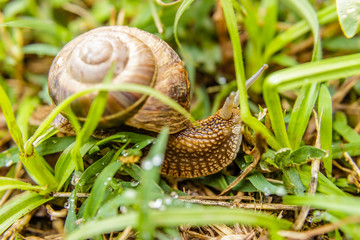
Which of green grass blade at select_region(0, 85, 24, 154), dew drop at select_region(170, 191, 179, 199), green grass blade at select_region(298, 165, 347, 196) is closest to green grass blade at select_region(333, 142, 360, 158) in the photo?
green grass blade at select_region(298, 165, 347, 196)

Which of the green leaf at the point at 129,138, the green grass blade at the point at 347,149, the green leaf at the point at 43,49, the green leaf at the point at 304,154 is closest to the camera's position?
the green leaf at the point at 304,154

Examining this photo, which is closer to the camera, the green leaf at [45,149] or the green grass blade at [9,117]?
the green grass blade at [9,117]

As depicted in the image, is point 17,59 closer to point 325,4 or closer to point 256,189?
point 256,189

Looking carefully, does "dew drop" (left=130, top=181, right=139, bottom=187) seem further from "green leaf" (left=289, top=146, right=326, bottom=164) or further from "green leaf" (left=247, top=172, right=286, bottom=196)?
"green leaf" (left=289, top=146, right=326, bottom=164)

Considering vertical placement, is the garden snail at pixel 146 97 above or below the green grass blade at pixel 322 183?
above

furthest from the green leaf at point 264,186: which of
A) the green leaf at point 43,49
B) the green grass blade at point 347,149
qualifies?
the green leaf at point 43,49

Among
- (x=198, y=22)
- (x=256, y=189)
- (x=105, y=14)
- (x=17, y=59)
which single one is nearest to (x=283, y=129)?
(x=256, y=189)

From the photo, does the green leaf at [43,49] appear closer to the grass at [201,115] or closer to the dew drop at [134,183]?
the grass at [201,115]
